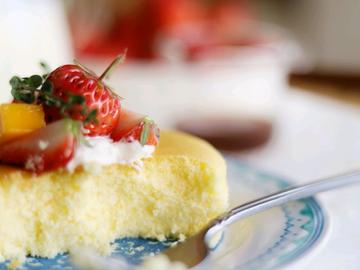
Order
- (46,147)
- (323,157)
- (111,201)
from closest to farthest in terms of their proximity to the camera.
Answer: (46,147)
(111,201)
(323,157)

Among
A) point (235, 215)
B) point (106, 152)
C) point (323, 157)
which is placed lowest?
point (323, 157)

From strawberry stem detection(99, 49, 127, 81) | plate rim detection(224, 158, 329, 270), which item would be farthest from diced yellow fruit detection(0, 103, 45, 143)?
plate rim detection(224, 158, 329, 270)

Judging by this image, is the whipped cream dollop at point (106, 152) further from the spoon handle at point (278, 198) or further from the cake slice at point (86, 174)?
the spoon handle at point (278, 198)

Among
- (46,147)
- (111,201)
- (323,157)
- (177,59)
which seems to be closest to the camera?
(46,147)

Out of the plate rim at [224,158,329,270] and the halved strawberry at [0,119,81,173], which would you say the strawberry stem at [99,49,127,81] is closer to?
the halved strawberry at [0,119,81,173]

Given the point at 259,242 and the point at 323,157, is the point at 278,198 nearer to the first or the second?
the point at 259,242

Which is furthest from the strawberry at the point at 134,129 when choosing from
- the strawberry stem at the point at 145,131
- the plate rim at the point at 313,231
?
the plate rim at the point at 313,231

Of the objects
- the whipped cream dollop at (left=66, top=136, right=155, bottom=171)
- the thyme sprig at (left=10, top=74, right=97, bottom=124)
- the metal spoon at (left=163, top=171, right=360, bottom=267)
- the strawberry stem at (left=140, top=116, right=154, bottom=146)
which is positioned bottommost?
the metal spoon at (left=163, top=171, right=360, bottom=267)

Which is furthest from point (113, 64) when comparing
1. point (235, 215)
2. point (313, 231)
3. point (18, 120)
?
point (313, 231)
